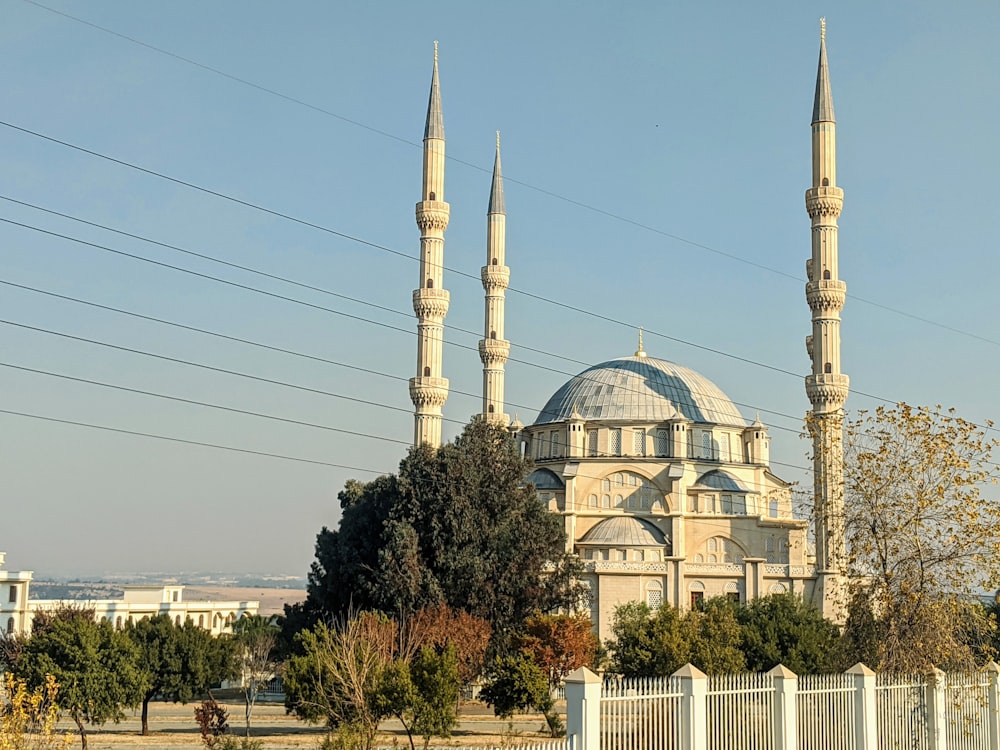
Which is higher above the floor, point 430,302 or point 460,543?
point 430,302

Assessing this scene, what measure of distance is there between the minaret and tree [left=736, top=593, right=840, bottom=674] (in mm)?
13343

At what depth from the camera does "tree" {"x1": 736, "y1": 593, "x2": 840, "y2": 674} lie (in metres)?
30.0

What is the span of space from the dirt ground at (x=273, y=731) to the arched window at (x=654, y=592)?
532 inches

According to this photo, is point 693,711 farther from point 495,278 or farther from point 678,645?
point 495,278

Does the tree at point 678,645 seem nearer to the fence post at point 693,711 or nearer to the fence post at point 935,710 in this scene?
the fence post at point 935,710

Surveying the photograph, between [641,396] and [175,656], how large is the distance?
2944 cm

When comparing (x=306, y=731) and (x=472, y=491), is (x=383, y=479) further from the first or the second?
(x=306, y=731)

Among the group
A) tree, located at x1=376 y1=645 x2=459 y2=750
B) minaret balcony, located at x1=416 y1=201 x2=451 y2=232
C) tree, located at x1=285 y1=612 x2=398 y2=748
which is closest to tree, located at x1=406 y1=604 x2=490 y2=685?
tree, located at x1=285 y1=612 x2=398 y2=748

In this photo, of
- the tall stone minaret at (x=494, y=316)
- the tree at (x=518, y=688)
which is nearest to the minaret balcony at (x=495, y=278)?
the tall stone minaret at (x=494, y=316)

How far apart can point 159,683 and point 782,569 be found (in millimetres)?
25296

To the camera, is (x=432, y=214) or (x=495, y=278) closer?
(x=432, y=214)

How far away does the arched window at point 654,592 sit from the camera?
46.4m

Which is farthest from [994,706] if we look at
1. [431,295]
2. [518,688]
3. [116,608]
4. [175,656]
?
[116,608]

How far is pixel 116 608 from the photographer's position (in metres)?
61.1
